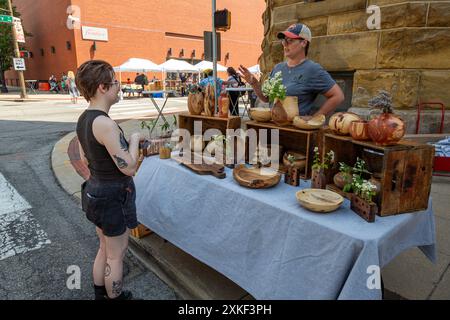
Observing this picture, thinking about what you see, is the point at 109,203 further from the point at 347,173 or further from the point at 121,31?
the point at 121,31

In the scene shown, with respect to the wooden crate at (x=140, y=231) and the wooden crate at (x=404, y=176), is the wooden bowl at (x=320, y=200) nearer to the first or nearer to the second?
the wooden crate at (x=404, y=176)

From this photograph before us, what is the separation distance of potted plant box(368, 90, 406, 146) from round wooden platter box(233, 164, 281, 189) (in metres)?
0.69

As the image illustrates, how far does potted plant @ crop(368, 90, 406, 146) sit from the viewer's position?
1672 millimetres

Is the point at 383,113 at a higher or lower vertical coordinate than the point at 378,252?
higher

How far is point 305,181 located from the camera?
2.25 m

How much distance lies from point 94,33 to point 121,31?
2622 mm

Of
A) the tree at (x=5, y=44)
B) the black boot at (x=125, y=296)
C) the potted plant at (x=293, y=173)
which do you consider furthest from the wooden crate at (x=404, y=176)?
the tree at (x=5, y=44)

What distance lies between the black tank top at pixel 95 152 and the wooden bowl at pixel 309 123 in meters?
1.27

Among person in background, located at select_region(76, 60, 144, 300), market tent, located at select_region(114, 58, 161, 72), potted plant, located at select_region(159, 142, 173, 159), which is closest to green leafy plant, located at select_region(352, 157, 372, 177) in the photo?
person in background, located at select_region(76, 60, 144, 300)

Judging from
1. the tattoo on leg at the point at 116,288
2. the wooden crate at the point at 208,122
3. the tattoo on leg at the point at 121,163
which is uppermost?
the wooden crate at the point at 208,122

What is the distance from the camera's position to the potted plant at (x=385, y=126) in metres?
1.67
